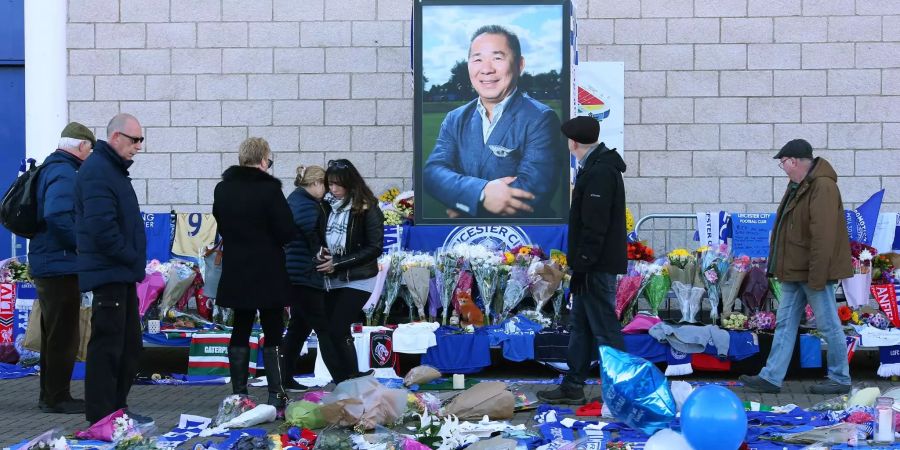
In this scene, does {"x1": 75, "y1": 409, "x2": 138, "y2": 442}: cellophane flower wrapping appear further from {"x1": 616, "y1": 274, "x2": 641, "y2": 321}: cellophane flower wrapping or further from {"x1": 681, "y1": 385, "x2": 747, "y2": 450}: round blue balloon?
{"x1": 616, "y1": 274, "x2": 641, "y2": 321}: cellophane flower wrapping

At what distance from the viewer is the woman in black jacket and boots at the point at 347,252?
24.4 feet

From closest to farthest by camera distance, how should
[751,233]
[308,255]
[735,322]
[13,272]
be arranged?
[308,255] < [735,322] < [13,272] < [751,233]

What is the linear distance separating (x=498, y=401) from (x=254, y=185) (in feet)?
5.80

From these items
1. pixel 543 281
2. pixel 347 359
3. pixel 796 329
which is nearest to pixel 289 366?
pixel 347 359

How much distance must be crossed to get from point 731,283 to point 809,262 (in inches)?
50.8

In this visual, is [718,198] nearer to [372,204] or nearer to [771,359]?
[771,359]

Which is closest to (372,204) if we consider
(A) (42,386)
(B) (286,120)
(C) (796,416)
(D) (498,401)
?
(D) (498,401)

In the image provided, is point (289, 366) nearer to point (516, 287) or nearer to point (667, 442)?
point (516, 287)

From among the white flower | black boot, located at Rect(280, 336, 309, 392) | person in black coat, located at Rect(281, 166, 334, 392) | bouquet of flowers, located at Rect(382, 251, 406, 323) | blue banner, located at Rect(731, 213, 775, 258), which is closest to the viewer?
person in black coat, located at Rect(281, 166, 334, 392)

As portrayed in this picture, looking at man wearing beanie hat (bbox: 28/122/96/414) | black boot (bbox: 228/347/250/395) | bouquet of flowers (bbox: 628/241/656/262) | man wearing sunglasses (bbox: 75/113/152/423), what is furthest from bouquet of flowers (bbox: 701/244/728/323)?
man wearing beanie hat (bbox: 28/122/96/414)

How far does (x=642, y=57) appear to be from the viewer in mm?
11617

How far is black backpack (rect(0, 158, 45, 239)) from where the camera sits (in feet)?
23.9

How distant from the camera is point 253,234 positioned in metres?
6.68

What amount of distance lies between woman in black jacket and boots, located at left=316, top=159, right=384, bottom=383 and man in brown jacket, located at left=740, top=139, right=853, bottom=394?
2.50 metres
